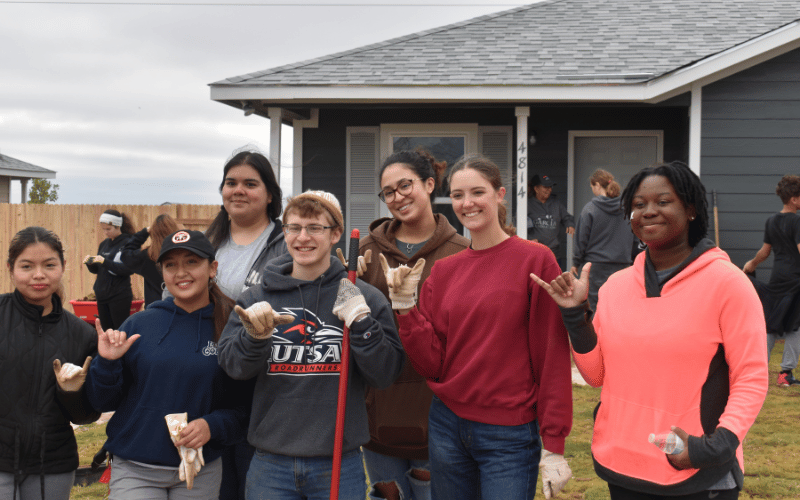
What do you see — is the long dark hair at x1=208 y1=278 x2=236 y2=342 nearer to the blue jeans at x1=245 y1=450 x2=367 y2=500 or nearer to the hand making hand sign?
the hand making hand sign

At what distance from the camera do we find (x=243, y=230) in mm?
2967

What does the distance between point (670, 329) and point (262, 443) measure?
53.7 inches

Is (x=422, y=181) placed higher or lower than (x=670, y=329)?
higher

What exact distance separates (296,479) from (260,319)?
1.90ft

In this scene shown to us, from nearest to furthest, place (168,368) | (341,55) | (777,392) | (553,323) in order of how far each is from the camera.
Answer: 1. (553,323)
2. (168,368)
3. (777,392)
4. (341,55)

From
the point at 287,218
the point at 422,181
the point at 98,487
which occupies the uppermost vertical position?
the point at 422,181

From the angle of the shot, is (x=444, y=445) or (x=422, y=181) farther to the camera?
(x=422, y=181)

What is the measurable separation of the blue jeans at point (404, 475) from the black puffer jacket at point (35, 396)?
112 cm

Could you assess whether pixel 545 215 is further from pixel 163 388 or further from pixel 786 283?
pixel 163 388

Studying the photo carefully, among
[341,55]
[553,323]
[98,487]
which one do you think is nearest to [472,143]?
[341,55]

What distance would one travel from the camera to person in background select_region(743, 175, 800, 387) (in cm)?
627

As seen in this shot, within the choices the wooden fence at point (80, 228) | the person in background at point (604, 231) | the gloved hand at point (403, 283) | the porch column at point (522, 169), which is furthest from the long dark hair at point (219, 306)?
the wooden fence at point (80, 228)

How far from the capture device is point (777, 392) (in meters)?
6.15

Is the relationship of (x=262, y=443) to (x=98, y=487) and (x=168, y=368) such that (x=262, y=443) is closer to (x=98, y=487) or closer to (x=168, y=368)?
(x=168, y=368)
